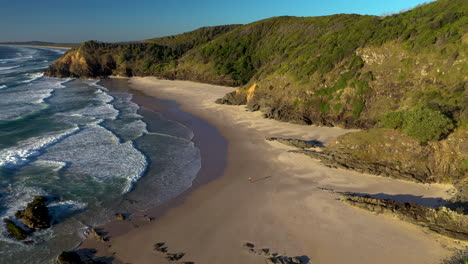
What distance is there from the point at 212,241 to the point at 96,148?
553 inches

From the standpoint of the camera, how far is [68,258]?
11.0m

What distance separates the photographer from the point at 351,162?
18.2 metres

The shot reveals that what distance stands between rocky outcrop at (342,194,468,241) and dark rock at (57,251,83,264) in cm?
1181

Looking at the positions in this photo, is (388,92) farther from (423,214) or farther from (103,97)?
(103,97)

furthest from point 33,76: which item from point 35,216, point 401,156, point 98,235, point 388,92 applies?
point 401,156

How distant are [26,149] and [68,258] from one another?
14225 mm

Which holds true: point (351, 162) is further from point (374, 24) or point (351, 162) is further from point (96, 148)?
point (374, 24)

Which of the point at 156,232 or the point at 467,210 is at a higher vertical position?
the point at 467,210

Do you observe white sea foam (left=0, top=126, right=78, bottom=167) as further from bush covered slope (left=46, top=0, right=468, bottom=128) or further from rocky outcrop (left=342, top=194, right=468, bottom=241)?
rocky outcrop (left=342, top=194, right=468, bottom=241)

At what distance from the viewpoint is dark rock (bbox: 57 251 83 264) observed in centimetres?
1090

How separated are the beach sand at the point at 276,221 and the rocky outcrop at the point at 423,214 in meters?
0.37

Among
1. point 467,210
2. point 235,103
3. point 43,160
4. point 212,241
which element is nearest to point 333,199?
point 467,210

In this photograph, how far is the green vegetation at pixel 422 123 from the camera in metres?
17.3

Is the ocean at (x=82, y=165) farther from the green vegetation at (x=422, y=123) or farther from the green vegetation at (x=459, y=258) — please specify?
the green vegetation at (x=422, y=123)
